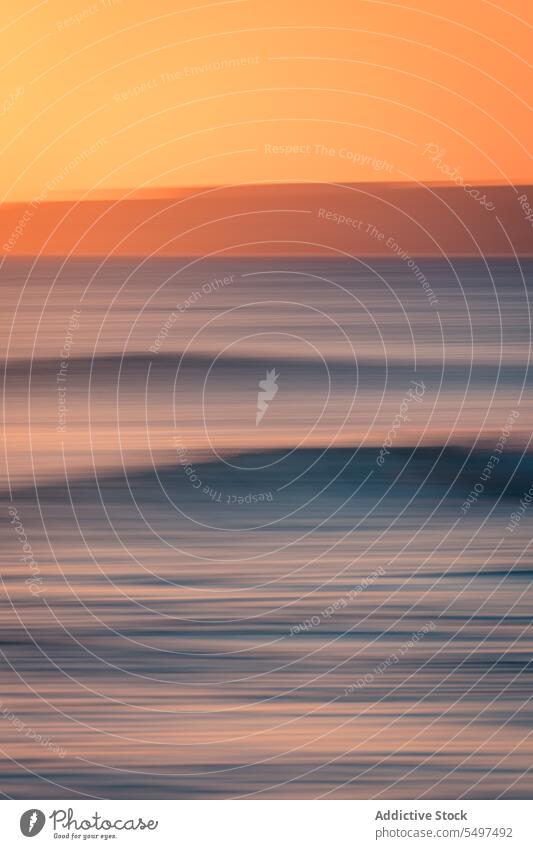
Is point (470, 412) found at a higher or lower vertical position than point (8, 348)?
lower

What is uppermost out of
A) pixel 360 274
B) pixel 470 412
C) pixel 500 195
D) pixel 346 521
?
pixel 500 195

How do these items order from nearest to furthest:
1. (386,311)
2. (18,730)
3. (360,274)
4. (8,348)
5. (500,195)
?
1. (18,730)
2. (8,348)
3. (386,311)
4. (360,274)
5. (500,195)

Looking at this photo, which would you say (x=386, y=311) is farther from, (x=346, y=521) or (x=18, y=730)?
(x=18, y=730)

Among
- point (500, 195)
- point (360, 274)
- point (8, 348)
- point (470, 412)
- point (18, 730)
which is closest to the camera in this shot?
point (18, 730)

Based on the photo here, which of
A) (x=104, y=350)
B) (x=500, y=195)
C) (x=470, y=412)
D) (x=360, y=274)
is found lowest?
(x=470, y=412)

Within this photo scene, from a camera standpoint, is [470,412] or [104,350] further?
[104,350]

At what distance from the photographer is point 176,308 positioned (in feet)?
22.7

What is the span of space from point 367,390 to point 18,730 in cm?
252

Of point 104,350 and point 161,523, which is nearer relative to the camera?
point 161,523

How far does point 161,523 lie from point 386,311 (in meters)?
3.11

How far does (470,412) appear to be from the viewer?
4832 millimetres

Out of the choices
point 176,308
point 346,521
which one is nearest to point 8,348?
point 176,308

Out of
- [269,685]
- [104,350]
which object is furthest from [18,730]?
[104,350]

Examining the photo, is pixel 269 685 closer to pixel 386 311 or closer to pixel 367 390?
pixel 367 390
